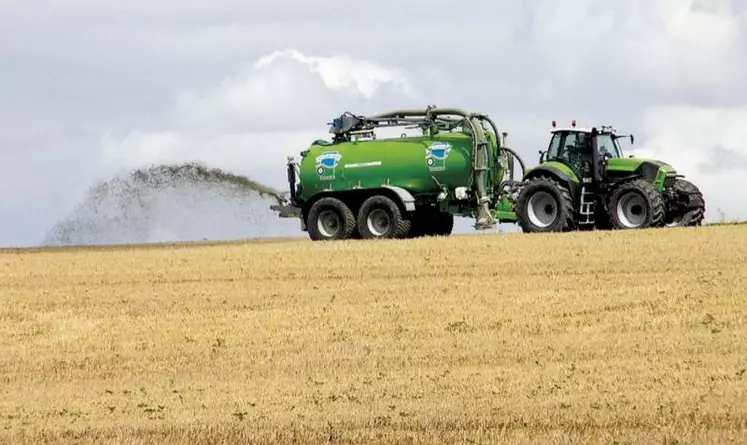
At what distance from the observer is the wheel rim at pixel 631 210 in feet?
107

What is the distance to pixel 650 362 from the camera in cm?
1659

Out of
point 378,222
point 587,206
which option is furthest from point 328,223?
point 587,206

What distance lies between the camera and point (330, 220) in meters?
37.1

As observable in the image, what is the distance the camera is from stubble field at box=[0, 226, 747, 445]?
13.1 meters

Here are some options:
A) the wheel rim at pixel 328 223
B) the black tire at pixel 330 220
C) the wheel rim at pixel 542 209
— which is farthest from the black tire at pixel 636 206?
the wheel rim at pixel 328 223

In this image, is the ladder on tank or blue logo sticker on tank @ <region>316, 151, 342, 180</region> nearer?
the ladder on tank

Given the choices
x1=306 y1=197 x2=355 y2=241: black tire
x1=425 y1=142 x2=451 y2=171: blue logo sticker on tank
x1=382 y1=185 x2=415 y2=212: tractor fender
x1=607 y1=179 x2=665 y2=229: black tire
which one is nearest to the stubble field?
x1=607 y1=179 x2=665 y2=229: black tire

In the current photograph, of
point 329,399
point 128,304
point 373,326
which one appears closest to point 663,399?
point 329,399

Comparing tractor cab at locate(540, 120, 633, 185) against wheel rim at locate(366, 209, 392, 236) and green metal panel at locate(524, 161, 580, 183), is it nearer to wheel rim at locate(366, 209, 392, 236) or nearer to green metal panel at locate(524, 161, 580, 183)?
green metal panel at locate(524, 161, 580, 183)

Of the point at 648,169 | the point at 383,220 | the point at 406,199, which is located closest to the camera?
the point at 648,169

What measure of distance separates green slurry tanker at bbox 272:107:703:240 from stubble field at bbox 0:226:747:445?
6.83 ft

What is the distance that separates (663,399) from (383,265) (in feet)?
47.9

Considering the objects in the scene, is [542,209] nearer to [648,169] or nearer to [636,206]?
[636,206]

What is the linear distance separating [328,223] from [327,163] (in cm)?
150
